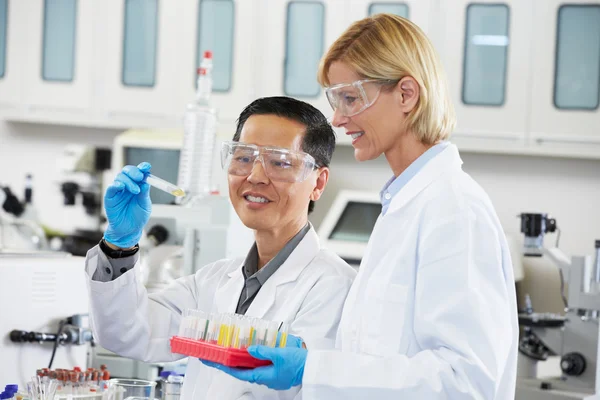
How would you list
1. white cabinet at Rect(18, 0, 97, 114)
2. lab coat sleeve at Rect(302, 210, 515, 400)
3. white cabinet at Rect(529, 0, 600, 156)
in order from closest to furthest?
lab coat sleeve at Rect(302, 210, 515, 400) < white cabinet at Rect(529, 0, 600, 156) < white cabinet at Rect(18, 0, 97, 114)

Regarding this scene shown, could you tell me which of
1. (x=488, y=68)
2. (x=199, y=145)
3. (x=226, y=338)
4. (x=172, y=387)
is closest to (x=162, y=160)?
(x=199, y=145)

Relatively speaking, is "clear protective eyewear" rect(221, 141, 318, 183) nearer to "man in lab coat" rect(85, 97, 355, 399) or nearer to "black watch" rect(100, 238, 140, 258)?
"man in lab coat" rect(85, 97, 355, 399)

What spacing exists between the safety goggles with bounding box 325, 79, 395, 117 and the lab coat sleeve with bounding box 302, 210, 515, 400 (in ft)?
0.78

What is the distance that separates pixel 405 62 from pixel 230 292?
58 cm

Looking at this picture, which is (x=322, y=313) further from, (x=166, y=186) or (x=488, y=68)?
(x=488, y=68)

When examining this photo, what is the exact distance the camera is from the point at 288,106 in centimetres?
163

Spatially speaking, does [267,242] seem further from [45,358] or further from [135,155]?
[135,155]

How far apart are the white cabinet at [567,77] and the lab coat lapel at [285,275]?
2255 mm

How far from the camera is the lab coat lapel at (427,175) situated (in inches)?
50.5

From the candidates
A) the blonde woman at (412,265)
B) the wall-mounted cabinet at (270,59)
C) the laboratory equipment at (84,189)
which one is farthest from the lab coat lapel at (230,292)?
the laboratory equipment at (84,189)

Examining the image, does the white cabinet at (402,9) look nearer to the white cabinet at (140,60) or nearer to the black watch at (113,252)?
the white cabinet at (140,60)

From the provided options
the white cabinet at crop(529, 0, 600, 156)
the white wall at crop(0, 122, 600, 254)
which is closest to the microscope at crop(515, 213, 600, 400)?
the white cabinet at crop(529, 0, 600, 156)

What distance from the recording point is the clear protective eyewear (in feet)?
5.16

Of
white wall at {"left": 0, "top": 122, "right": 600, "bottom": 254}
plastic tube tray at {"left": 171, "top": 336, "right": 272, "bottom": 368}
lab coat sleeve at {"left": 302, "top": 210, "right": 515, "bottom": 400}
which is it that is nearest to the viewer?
lab coat sleeve at {"left": 302, "top": 210, "right": 515, "bottom": 400}
